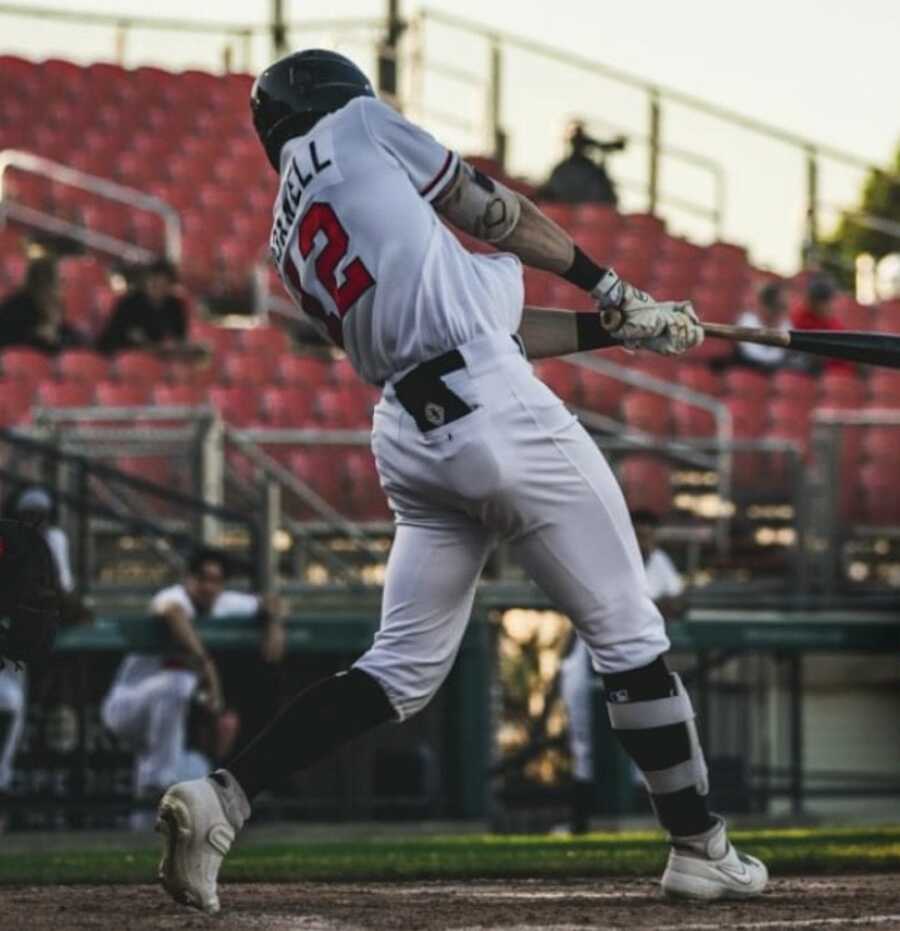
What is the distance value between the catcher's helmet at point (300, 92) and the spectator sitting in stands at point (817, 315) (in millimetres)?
11094

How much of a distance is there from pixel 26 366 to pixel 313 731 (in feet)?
30.8

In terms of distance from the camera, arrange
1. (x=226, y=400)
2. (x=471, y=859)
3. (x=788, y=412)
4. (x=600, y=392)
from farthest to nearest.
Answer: (x=788, y=412) < (x=600, y=392) < (x=226, y=400) < (x=471, y=859)

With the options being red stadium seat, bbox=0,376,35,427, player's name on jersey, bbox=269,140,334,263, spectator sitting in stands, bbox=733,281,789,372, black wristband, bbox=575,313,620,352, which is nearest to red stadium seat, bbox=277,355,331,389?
red stadium seat, bbox=0,376,35,427

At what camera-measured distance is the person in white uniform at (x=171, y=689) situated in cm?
1238

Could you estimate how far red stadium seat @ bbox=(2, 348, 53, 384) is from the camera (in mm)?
15148

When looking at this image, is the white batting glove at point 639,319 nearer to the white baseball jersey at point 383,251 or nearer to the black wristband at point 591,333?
the black wristband at point 591,333

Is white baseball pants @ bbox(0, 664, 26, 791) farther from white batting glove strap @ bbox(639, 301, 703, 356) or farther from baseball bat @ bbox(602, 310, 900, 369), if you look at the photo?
white batting glove strap @ bbox(639, 301, 703, 356)

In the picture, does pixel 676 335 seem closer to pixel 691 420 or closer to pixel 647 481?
pixel 647 481

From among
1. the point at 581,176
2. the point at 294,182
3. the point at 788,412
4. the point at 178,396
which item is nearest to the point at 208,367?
the point at 178,396

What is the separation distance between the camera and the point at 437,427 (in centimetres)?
586

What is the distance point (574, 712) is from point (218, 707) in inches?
69.9

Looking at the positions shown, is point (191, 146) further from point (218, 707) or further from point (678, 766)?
point (678, 766)

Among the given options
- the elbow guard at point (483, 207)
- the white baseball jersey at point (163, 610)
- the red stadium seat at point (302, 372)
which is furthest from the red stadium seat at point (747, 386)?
the elbow guard at point (483, 207)

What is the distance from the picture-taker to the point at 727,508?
1447 cm
